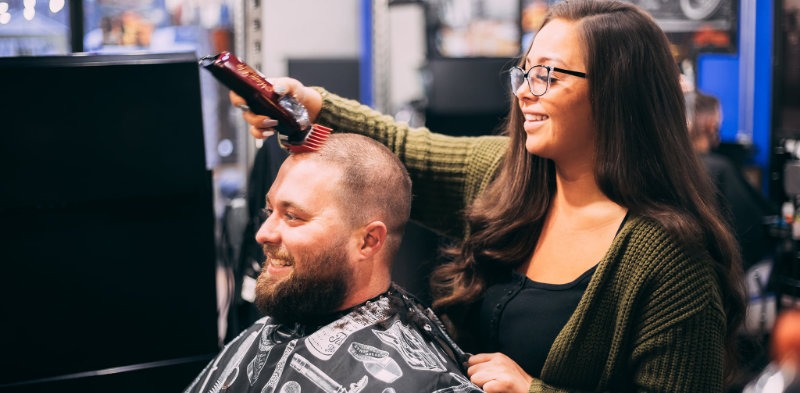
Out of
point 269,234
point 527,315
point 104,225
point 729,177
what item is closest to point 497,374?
point 527,315

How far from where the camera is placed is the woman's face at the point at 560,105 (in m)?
1.73

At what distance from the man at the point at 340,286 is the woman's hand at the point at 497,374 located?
43mm

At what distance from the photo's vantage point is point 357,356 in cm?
164

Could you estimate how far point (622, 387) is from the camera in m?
1.71

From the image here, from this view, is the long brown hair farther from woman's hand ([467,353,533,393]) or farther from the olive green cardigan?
woman's hand ([467,353,533,393])

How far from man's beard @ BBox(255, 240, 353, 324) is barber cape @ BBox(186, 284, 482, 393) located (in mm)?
52

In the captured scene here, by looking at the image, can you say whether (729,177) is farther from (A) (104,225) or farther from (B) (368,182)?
(A) (104,225)

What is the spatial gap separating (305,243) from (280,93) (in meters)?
0.32

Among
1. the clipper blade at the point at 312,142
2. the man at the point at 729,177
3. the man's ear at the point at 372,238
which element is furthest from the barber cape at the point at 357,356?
the man at the point at 729,177

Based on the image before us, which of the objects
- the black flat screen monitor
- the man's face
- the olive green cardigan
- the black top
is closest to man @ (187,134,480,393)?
the man's face

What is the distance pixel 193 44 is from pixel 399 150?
6.57 metres

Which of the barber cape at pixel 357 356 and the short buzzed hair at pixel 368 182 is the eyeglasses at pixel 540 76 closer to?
the short buzzed hair at pixel 368 182

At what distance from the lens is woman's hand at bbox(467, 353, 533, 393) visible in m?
1.67

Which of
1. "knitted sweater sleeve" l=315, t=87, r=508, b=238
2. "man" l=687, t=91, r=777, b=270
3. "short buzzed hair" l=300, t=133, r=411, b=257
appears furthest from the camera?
"man" l=687, t=91, r=777, b=270
